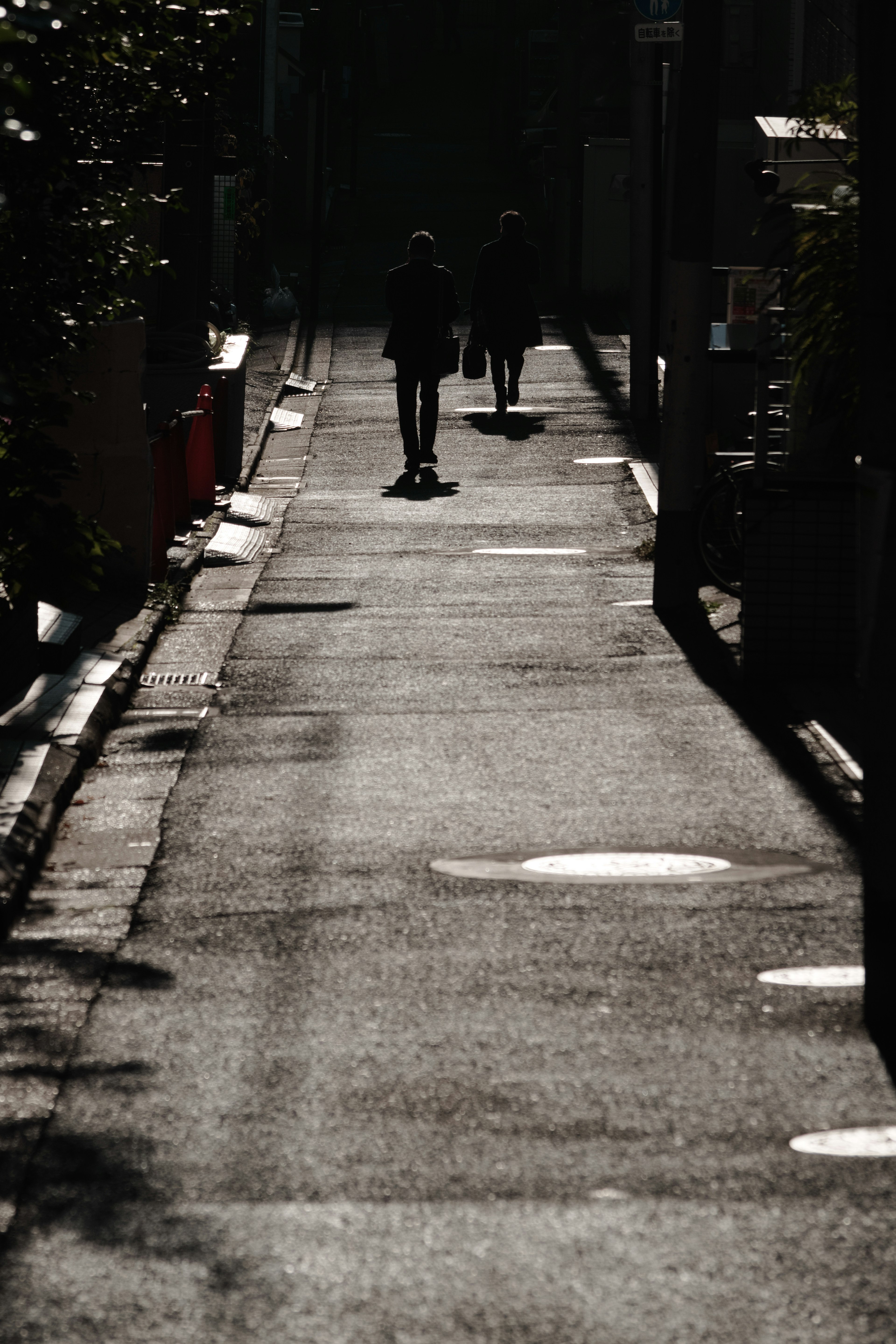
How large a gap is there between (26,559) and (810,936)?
353 centimetres

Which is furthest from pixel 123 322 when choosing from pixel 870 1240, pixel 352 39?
pixel 352 39

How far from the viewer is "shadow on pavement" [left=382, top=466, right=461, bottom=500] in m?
16.7

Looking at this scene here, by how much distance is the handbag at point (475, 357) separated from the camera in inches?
785

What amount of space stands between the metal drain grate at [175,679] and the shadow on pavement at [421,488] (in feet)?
20.8

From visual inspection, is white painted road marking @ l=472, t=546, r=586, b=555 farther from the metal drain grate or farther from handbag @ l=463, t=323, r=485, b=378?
handbag @ l=463, t=323, r=485, b=378

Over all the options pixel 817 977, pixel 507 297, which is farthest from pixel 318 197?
pixel 817 977

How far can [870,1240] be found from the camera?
4.08 metres

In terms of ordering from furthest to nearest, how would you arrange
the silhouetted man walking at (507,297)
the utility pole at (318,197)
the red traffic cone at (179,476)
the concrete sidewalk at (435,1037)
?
the utility pole at (318,197) → the silhouetted man walking at (507,297) → the red traffic cone at (179,476) → the concrete sidewalk at (435,1037)

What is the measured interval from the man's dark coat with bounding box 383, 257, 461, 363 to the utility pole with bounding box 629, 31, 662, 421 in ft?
11.8

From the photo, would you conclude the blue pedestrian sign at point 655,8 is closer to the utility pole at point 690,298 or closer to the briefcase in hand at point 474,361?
the briefcase in hand at point 474,361

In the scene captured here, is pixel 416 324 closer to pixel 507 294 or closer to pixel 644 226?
pixel 507 294

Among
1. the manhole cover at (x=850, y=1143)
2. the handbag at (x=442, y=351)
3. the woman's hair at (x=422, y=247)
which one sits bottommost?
the manhole cover at (x=850, y=1143)

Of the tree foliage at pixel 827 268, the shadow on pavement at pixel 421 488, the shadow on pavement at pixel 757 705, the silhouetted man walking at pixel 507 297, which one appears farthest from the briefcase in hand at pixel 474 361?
the tree foliage at pixel 827 268

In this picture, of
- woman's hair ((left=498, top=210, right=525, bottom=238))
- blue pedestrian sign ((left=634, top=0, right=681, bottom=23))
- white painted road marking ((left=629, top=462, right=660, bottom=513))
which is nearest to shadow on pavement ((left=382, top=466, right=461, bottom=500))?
white painted road marking ((left=629, top=462, right=660, bottom=513))
